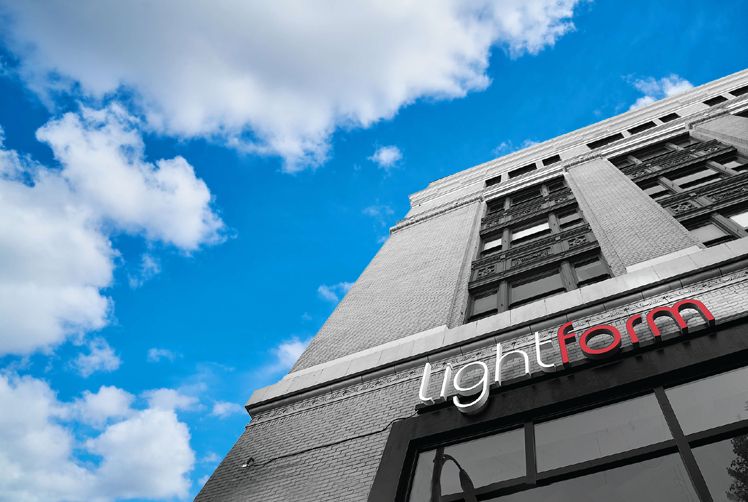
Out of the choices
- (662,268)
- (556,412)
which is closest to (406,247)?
(662,268)

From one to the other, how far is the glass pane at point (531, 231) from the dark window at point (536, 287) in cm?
485

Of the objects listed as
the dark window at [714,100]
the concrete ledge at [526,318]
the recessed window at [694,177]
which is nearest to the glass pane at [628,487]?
the concrete ledge at [526,318]

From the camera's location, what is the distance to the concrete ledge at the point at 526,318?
10515mm

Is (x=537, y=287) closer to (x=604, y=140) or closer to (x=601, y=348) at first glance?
(x=601, y=348)

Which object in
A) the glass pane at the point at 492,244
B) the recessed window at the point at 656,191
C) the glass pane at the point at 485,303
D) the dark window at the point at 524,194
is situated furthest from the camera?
the dark window at the point at 524,194

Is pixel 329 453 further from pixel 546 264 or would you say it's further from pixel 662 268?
pixel 546 264

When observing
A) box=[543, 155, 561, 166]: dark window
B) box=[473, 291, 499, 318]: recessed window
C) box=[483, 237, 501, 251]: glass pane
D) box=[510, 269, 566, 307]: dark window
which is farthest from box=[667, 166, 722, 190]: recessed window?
box=[543, 155, 561, 166]: dark window

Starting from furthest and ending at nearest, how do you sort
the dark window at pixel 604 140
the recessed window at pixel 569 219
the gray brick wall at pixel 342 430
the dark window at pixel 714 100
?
the dark window at pixel 604 140
the dark window at pixel 714 100
the recessed window at pixel 569 219
the gray brick wall at pixel 342 430

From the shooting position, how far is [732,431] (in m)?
6.59

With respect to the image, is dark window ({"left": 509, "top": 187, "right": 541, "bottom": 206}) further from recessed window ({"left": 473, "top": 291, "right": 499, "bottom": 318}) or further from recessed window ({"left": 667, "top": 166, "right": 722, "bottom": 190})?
recessed window ({"left": 473, "top": 291, "right": 499, "bottom": 318})

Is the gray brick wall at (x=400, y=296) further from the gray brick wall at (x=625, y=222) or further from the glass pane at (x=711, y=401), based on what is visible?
the glass pane at (x=711, y=401)

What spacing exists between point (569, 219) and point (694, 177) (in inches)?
209

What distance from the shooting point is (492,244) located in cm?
2147

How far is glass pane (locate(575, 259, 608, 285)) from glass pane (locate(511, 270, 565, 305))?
0.59m
